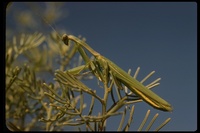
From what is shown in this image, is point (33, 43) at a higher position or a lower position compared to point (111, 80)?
higher

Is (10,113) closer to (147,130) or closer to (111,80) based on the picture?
(111,80)
